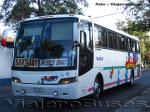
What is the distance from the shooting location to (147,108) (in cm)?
1219

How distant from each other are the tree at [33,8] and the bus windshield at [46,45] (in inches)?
706

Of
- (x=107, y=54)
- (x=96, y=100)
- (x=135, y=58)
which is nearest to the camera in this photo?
(x=96, y=100)

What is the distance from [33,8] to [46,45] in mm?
19458

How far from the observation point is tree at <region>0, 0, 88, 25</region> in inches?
1238

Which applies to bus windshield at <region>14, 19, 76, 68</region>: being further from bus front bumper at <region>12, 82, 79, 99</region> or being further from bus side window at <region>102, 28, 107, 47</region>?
bus side window at <region>102, 28, 107, 47</region>

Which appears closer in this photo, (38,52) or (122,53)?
(38,52)

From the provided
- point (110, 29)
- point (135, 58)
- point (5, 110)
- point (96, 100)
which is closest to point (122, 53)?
point (110, 29)

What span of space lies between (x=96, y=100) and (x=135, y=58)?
921 cm

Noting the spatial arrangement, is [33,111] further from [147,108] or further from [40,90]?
[147,108]

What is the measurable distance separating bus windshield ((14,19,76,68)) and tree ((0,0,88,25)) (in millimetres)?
17942

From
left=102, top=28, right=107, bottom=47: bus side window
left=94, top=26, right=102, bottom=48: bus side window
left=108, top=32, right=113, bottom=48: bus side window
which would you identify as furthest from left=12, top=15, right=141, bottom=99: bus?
left=108, top=32, right=113, bottom=48: bus side window

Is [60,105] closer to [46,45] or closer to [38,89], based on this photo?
[38,89]

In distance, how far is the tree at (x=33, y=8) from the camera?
31438 mm

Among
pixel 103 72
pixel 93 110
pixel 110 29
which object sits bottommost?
pixel 93 110
